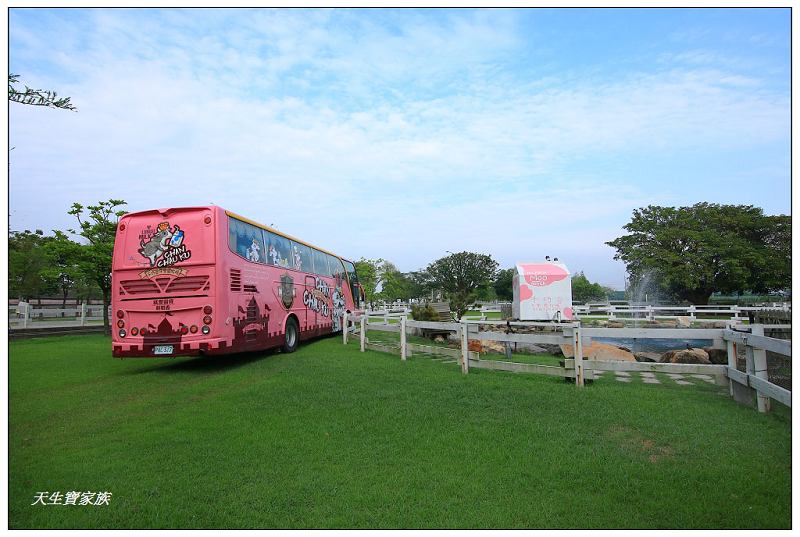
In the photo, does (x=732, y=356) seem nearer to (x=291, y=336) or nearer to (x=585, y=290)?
(x=291, y=336)

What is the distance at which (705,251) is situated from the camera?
3456 cm

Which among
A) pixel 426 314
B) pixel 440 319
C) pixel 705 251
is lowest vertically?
pixel 440 319

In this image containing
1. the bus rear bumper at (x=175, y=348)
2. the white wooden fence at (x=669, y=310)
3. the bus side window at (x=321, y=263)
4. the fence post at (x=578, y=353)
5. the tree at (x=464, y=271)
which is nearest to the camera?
the fence post at (x=578, y=353)

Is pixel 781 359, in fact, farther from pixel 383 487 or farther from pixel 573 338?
pixel 383 487

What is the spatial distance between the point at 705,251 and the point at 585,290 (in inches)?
1392

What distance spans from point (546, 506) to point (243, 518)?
1904 millimetres

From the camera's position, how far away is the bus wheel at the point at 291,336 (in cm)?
1184

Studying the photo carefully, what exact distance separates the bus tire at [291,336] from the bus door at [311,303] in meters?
0.85

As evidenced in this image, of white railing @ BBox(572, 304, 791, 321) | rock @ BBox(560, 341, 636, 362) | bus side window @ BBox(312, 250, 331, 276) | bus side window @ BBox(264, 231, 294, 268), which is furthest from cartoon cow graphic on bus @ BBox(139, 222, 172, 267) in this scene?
white railing @ BBox(572, 304, 791, 321)

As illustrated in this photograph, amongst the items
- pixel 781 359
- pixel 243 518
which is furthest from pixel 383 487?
pixel 781 359

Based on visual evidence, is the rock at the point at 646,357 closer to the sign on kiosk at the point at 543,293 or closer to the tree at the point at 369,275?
the sign on kiosk at the point at 543,293

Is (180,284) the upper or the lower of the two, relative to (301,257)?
lower

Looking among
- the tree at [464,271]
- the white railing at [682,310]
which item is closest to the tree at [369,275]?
the tree at [464,271]

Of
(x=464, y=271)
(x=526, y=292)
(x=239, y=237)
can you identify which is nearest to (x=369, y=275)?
(x=464, y=271)
